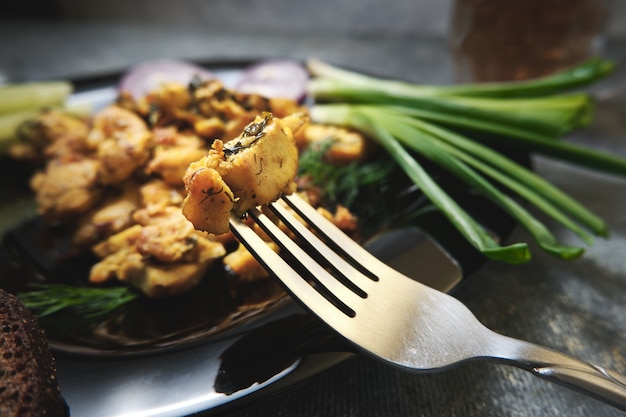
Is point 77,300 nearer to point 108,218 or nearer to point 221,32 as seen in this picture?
point 108,218

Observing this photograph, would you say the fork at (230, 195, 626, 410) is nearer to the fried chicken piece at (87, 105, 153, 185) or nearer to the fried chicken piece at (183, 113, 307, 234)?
the fried chicken piece at (183, 113, 307, 234)

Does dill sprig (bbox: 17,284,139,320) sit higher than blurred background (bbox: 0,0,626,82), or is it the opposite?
blurred background (bbox: 0,0,626,82)

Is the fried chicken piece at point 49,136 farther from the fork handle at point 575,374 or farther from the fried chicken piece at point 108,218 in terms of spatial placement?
the fork handle at point 575,374

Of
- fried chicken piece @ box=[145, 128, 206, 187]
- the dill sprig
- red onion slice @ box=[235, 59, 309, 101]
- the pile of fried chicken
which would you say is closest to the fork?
the pile of fried chicken

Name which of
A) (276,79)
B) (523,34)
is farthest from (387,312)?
(523,34)

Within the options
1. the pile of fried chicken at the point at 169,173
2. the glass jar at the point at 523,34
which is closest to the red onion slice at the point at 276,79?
the pile of fried chicken at the point at 169,173

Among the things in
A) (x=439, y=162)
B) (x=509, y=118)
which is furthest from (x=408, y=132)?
(x=509, y=118)
